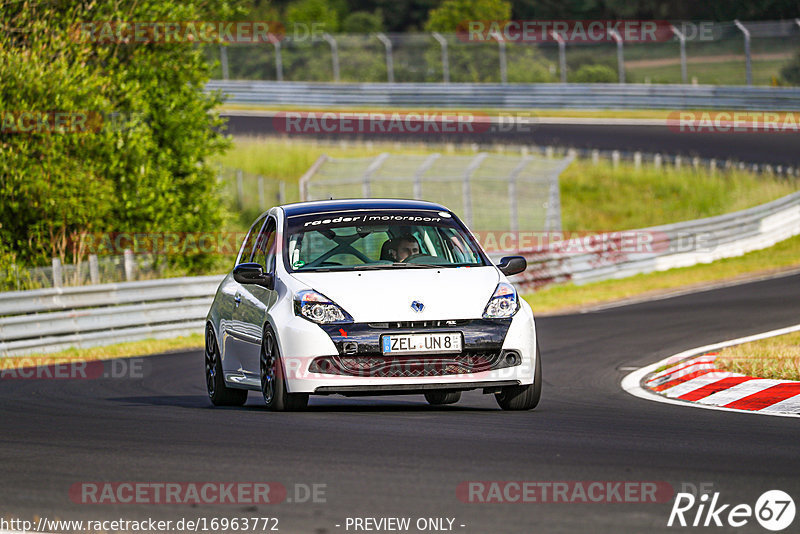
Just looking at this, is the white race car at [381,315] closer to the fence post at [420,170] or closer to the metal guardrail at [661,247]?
the metal guardrail at [661,247]

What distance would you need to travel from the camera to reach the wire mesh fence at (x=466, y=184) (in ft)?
90.2

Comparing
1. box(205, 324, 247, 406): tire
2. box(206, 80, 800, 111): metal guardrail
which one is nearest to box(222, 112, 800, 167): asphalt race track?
box(206, 80, 800, 111): metal guardrail

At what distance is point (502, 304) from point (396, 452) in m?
2.24

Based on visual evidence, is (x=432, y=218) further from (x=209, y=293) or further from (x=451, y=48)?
(x=451, y=48)

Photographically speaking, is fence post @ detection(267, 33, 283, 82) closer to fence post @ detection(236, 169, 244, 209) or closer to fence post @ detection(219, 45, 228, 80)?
fence post @ detection(219, 45, 228, 80)

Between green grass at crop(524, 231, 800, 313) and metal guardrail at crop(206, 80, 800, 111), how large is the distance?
1462cm

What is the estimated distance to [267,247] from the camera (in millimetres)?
10734

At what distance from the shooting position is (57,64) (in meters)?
23.4

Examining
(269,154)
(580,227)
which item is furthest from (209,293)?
(269,154)

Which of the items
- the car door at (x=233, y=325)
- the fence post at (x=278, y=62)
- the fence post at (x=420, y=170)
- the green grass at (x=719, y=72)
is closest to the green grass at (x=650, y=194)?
the green grass at (x=719, y=72)

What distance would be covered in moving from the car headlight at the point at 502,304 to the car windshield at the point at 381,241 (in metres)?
0.57

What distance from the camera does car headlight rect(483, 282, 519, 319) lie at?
9375mm

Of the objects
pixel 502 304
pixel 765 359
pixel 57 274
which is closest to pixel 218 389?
pixel 502 304

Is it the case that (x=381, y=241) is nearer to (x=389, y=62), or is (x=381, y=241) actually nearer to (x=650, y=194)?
(x=650, y=194)
